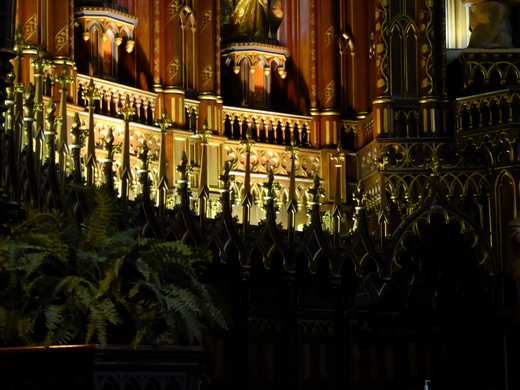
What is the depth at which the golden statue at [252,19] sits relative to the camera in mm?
24047

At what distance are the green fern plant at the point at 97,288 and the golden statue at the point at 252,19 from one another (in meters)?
16.9

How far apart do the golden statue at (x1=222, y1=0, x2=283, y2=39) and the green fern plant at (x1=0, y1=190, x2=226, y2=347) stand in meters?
16.9

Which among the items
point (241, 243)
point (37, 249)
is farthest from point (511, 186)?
point (37, 249)

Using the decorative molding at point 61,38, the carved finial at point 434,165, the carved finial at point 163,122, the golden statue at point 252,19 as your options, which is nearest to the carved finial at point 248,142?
the carved finial at point 163,122

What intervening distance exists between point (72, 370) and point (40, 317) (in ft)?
2.61

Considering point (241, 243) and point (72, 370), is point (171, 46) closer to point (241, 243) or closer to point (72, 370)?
point (241, 243)

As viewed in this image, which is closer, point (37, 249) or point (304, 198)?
point (37, 249)

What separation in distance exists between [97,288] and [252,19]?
17.8 m

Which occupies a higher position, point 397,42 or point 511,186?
point 397,42

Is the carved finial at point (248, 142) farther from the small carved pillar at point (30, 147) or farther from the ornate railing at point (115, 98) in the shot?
the small carved pillar at point (30, 147)

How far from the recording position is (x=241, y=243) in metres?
18.3

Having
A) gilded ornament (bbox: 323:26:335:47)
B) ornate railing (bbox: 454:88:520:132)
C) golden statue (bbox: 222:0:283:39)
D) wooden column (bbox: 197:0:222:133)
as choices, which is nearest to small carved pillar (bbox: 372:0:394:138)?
ornate railing (bbox: 454:88:520:132)

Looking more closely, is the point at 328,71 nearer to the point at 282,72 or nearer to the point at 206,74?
the point at 282,72

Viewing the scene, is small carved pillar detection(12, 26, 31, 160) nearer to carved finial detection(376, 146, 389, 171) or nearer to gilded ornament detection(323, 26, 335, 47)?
carved finial detection(376, 146, 389, 171)
